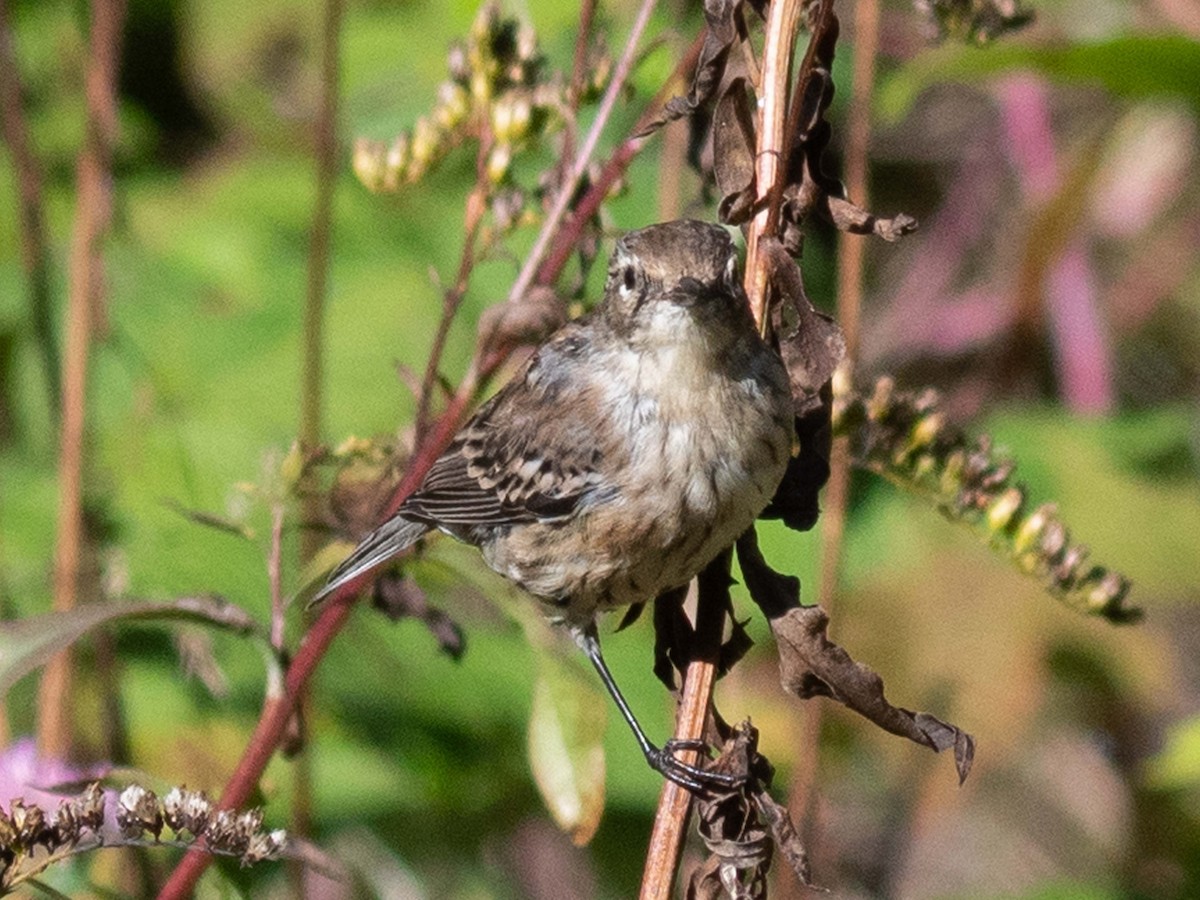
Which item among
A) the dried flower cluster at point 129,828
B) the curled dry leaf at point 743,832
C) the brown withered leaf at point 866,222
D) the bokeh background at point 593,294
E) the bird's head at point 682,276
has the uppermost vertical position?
the brown withered leaf at point 866,222

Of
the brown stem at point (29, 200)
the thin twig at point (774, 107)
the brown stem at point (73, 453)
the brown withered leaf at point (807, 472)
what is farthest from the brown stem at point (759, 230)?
the brown stem at point (29, 200)

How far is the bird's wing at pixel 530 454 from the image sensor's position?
108 inches

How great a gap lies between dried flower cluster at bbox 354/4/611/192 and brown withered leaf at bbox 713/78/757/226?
55 centimetres

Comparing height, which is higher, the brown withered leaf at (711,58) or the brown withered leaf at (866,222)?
the brown withered leaf at (711,58)

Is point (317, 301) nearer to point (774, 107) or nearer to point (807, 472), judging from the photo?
point (807, 472)

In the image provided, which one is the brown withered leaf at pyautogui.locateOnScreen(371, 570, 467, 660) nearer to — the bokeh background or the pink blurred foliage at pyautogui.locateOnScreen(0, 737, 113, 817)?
the bokeh background

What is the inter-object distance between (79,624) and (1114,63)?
84.3 inches

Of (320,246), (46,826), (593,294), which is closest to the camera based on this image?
(46,826)

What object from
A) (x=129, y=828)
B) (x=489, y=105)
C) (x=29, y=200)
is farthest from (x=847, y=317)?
(x=129, y=828)

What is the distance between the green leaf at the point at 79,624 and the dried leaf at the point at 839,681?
716mm

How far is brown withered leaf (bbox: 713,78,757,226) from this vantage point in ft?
6.46

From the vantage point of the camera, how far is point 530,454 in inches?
114

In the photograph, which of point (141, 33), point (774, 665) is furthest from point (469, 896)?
point (141, 33)

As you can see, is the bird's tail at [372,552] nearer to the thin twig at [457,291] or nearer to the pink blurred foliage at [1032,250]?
the thin twig at [457,291]
